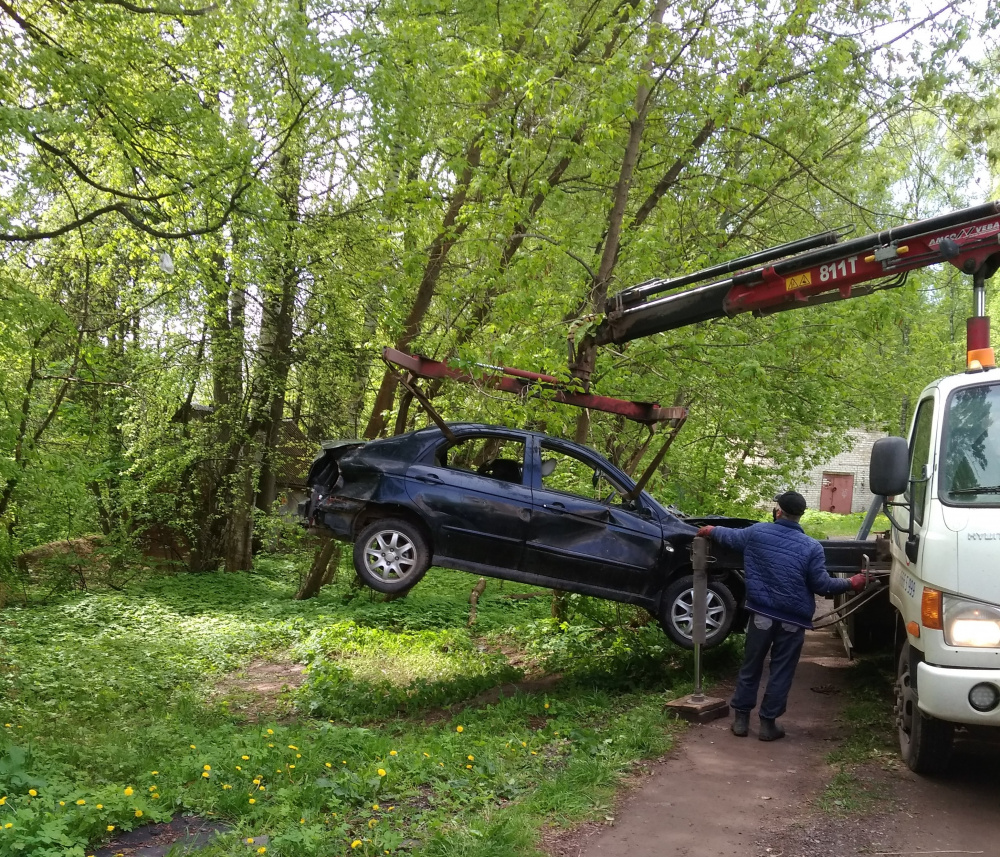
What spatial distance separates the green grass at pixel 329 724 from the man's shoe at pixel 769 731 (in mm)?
703

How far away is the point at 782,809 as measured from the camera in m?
5.38

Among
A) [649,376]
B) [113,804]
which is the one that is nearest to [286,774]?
[113,804]

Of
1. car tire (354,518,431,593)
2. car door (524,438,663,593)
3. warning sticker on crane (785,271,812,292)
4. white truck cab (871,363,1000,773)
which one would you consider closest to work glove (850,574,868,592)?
white truck cab (871,363,1000,773)

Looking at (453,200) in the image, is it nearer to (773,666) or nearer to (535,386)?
(535,386)

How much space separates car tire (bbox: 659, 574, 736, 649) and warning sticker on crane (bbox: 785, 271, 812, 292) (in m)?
2.82

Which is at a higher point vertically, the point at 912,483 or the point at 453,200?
the point at 453,200

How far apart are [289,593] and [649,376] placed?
887cm

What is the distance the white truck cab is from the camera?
4.84 metres

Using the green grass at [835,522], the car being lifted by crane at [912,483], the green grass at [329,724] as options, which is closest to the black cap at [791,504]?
the car being lifted by crane at [912,483]

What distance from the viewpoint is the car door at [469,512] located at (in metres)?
7.89

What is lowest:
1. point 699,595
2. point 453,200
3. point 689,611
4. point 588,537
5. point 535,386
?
point 689,611

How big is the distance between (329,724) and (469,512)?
7.08 ft

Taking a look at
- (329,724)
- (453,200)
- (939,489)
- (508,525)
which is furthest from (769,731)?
(453,200)

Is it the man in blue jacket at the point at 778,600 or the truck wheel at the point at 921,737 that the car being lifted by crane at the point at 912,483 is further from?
the man in blue jacket at the point at 778,600
